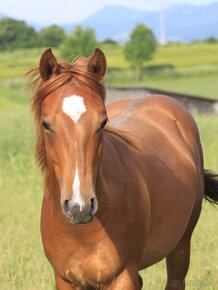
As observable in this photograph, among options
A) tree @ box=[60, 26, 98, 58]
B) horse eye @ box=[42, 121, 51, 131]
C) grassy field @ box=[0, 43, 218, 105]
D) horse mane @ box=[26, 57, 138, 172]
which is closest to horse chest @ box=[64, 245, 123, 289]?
horse mane @ box=[26, 57, 138, 172]

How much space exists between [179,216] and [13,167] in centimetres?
756

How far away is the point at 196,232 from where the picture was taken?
770 centimetres

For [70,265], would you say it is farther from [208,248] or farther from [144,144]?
[208,248]

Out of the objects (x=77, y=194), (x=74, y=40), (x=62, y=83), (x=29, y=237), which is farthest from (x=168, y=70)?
(x=77, y=194)

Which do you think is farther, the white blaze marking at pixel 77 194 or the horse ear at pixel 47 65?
the horse ear at pixel 47 65

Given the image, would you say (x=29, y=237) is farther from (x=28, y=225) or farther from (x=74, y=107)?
(x=74, y=107)

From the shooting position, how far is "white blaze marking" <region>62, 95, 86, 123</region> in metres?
3.43

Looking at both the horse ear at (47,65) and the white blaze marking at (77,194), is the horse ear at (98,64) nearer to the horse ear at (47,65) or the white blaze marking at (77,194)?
the horse ear at (47,65)

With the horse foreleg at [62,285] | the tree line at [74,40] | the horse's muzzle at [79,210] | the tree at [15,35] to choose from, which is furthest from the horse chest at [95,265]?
the tree at [15,35]

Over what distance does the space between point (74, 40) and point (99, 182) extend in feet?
292

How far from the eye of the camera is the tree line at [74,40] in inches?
3465

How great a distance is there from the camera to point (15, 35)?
381 feet

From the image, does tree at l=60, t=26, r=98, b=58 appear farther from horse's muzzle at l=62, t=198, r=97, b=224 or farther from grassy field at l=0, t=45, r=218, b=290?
horse's muzzle at l=62, t=198, r=97, b=224

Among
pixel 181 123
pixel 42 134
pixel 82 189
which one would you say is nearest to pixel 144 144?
pixel 181 123
